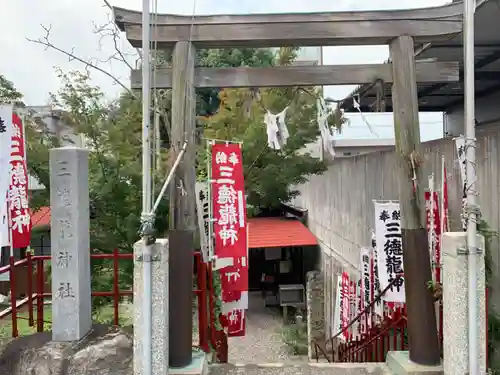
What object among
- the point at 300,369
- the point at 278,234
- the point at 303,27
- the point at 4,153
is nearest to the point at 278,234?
the point at 278,234

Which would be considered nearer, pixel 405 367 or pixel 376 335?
pixel 405 367

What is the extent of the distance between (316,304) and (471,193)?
11547mm

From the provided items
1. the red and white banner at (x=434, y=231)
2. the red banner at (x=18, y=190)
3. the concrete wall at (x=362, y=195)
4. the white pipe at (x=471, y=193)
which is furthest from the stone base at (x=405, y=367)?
the red banner at (x=18, y=190)

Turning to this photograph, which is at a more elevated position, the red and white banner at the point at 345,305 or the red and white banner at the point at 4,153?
the red and white banner at the point at 4,153

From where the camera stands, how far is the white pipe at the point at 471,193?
4176mm

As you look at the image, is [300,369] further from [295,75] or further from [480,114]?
[480,114]

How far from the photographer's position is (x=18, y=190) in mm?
5547

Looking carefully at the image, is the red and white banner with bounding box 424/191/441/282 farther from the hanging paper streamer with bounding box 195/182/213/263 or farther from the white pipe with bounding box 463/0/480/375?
the hanging paper streamer with bounding box 195/182/213/263

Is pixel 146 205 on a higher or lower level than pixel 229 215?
higher

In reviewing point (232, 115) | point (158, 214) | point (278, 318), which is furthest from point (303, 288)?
point (158, 214)

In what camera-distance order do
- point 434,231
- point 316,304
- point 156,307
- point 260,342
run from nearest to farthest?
point 156,307, point 434,231, point 260,342, point 316,304

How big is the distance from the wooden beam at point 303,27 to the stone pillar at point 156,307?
8.12ft

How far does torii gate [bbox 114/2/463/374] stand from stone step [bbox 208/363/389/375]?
0.59 m

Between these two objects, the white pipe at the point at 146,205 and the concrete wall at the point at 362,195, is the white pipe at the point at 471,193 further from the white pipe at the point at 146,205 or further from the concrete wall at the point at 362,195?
the white pipe at the point at 146,205
